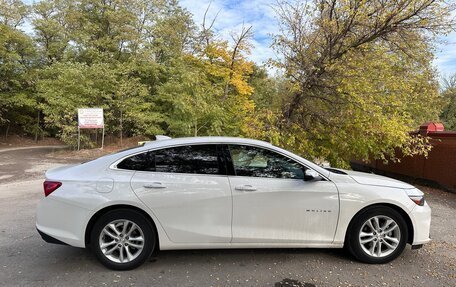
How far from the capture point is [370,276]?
373 centimetres

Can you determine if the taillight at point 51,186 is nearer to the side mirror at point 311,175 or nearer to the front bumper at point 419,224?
Result: the side mirror at point 311,175

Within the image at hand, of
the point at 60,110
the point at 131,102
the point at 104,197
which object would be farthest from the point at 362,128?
the point at 60,110

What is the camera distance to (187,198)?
150 inches

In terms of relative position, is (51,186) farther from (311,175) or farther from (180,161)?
(311,175)

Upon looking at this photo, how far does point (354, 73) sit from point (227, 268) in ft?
19.6

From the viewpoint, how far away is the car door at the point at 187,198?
12.4ft

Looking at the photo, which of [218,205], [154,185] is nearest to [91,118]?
[154,185]

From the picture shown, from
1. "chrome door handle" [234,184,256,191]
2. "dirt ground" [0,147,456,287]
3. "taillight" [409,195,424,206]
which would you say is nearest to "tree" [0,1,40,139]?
"dirt ground" [0,147,456,287]

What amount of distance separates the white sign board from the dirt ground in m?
13.9

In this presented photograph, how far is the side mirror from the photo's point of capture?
3945 mm

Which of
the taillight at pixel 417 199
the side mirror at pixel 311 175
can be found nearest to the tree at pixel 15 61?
the side mirror at pixel 311 175

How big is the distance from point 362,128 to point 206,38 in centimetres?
1869

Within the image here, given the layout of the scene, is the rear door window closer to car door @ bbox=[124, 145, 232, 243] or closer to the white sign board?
car door @ bbox=[124, 145, 232, 243]

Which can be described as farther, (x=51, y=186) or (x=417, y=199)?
(x=417, y=199)
